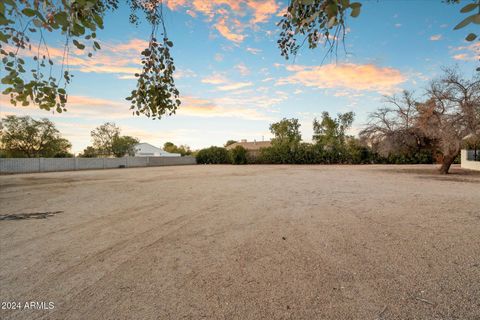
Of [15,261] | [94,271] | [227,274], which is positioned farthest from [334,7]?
[15,261]

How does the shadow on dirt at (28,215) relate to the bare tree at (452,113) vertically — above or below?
below

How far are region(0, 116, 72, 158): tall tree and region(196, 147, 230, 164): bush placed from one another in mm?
18242

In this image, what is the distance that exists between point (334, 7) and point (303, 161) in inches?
1293

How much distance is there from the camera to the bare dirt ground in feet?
7.43

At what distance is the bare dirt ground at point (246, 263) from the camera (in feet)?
7.43

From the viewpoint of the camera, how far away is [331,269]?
2.95 meters

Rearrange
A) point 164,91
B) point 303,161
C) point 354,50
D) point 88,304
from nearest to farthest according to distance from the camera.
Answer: point 88,304 → point 164,91 → point 354,50 → point 303,161

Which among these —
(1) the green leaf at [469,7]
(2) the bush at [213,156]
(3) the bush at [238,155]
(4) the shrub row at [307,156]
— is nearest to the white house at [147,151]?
(2) the bush at [213,156]

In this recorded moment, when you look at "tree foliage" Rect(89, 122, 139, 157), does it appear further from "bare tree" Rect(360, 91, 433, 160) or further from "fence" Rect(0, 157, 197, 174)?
"bare tree" Rect(360, 91, 433, 160)

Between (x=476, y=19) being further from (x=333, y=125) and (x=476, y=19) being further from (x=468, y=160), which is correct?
(x=333, y=125)

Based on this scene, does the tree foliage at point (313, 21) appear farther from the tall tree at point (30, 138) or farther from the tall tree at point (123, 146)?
the tall tree at point (123, 146)

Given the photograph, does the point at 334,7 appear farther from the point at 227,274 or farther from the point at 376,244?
the point at 376,244

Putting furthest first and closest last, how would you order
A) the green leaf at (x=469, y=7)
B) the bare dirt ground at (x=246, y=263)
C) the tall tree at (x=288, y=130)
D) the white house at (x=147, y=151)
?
1. the white house at (x=147, y=151)
2. the tall tree at (x=288, y=130)
3. the bare dirt ground at (x=246, y=263)
4. the green leaf at (x=469, y=7)

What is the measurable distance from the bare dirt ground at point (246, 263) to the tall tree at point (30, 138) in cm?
3337
